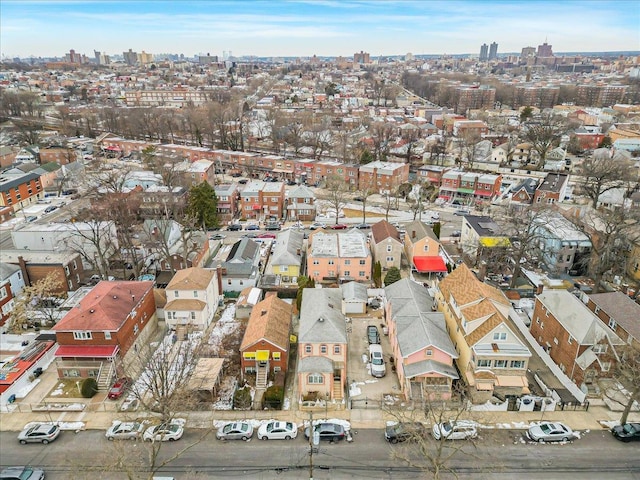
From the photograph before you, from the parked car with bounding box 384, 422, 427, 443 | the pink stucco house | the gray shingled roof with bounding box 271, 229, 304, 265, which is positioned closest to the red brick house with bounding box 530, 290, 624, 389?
the pink stucco house

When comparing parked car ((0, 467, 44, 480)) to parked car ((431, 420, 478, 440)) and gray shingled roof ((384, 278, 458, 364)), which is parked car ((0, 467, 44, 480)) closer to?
parked car ((431, 420, 478, 440))

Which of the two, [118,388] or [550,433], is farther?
[118,388]

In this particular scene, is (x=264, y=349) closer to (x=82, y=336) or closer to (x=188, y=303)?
(x=188, y=303)

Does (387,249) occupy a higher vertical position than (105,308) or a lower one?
lower

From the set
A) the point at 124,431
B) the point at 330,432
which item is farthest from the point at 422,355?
the point at 124,431

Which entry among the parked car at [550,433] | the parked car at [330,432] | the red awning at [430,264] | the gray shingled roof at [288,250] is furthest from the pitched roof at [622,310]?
the gray shingled roof at [288,250]

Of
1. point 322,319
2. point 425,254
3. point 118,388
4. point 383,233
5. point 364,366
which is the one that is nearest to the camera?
point 118,388

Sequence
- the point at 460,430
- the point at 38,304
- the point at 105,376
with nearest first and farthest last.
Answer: the point at 460,430 → the point at 105,376 → the point at 38,304
